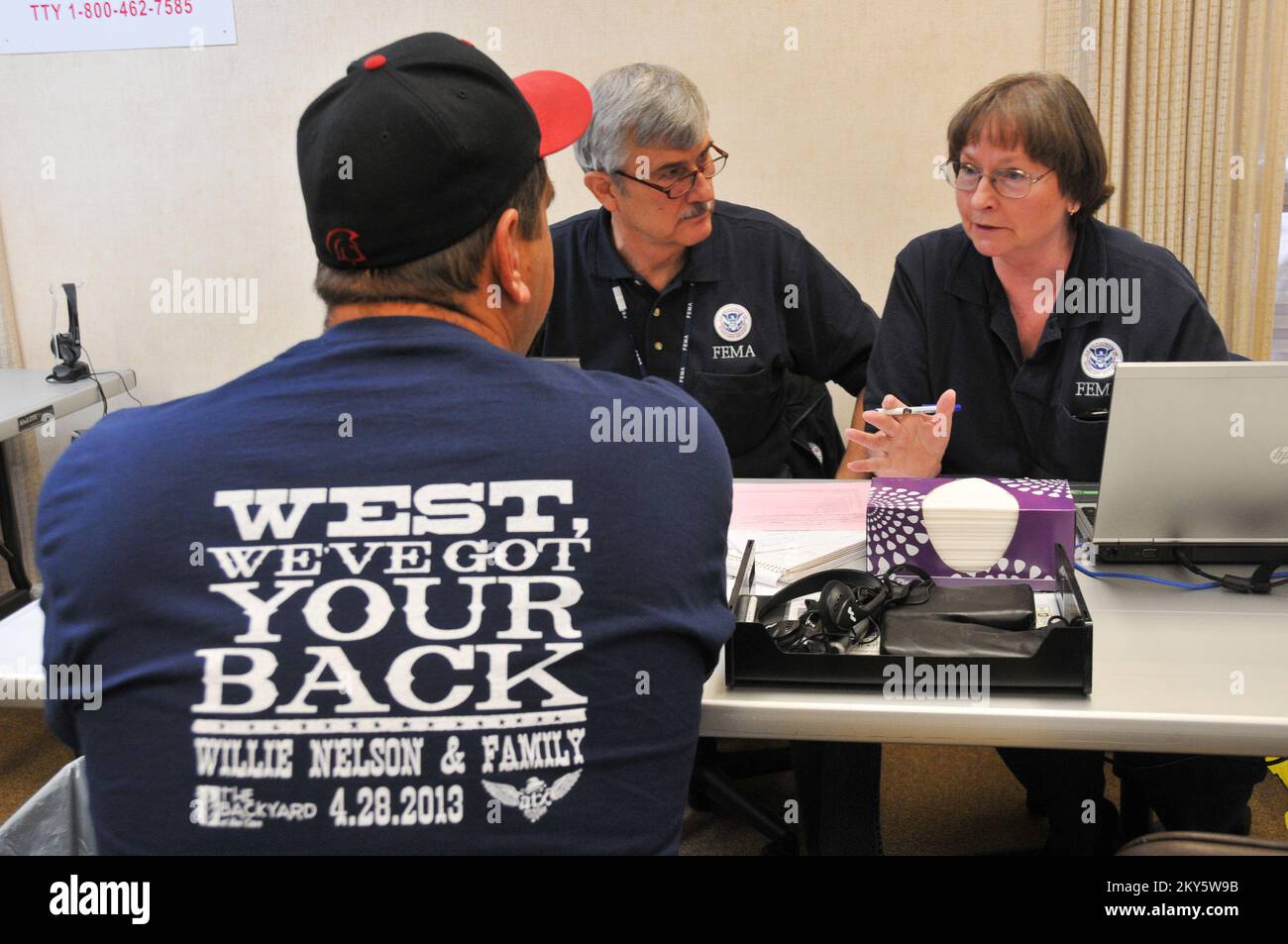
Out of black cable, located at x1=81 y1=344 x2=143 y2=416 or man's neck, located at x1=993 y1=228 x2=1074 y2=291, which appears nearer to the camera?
man's neck, located at x1=993 y1=228 x2=1074 y2=291

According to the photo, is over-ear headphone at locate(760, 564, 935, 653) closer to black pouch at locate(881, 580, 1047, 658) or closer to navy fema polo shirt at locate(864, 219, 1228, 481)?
black pouch at locate(881, 580, 1047, 658)

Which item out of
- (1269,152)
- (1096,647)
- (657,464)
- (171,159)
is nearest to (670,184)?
(1096,647)

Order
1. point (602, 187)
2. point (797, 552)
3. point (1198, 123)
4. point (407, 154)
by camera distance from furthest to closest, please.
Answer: point (1198, 123)
point (602, 187)
point (797, 552)
point (407, 154)

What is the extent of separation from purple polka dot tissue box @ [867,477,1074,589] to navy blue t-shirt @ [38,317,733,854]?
2.27ft

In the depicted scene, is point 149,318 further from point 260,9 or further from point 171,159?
point 260,9

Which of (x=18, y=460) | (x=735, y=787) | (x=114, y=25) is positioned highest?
(x=114, y=25)

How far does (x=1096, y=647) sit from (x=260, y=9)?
3071 mm

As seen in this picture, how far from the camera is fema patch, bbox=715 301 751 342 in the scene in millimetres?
2523

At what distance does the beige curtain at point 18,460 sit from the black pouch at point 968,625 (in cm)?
318

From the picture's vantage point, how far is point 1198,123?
3.01 m

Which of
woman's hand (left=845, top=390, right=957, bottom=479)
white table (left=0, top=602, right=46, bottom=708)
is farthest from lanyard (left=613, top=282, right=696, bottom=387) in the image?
white table (left=0, top=602, right=46, bottom=708)

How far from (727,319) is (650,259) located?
0.21m

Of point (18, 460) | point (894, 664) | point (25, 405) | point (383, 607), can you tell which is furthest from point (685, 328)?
point (18, 460)

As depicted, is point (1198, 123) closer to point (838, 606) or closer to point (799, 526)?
point (799, 526)
